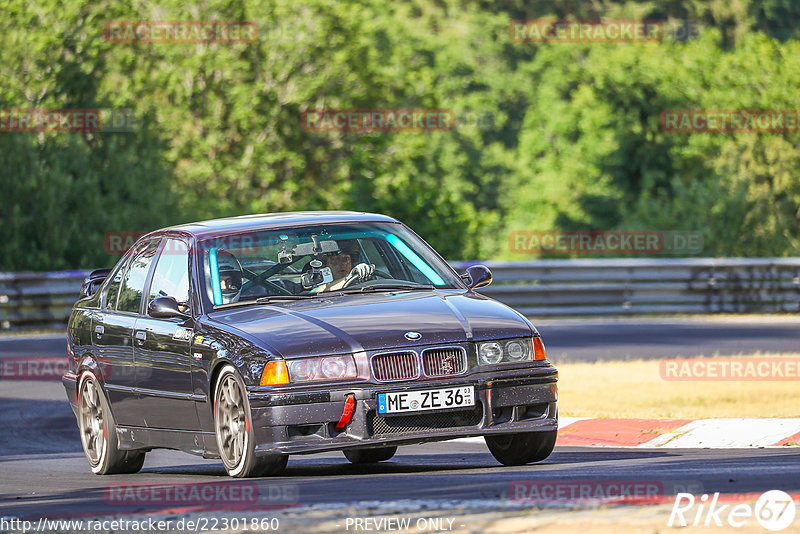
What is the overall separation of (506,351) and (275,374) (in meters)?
1.30

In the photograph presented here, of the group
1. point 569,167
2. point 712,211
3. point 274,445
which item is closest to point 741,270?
point 712,211

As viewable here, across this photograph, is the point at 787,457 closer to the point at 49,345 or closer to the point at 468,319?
the point at 468,319

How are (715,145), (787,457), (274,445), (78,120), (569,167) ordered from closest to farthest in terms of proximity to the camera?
(274,445), (787,457), (78,120), (715,145), (569,167)

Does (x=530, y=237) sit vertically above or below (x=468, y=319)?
below

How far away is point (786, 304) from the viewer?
25938mm

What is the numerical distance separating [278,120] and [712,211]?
14275 millimetres

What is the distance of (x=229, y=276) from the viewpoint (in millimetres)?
8922

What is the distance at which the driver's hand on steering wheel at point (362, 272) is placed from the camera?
902 centimetres

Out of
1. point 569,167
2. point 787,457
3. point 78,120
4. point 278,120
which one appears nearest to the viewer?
point 787,457

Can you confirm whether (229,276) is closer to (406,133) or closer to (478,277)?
(478,277)
